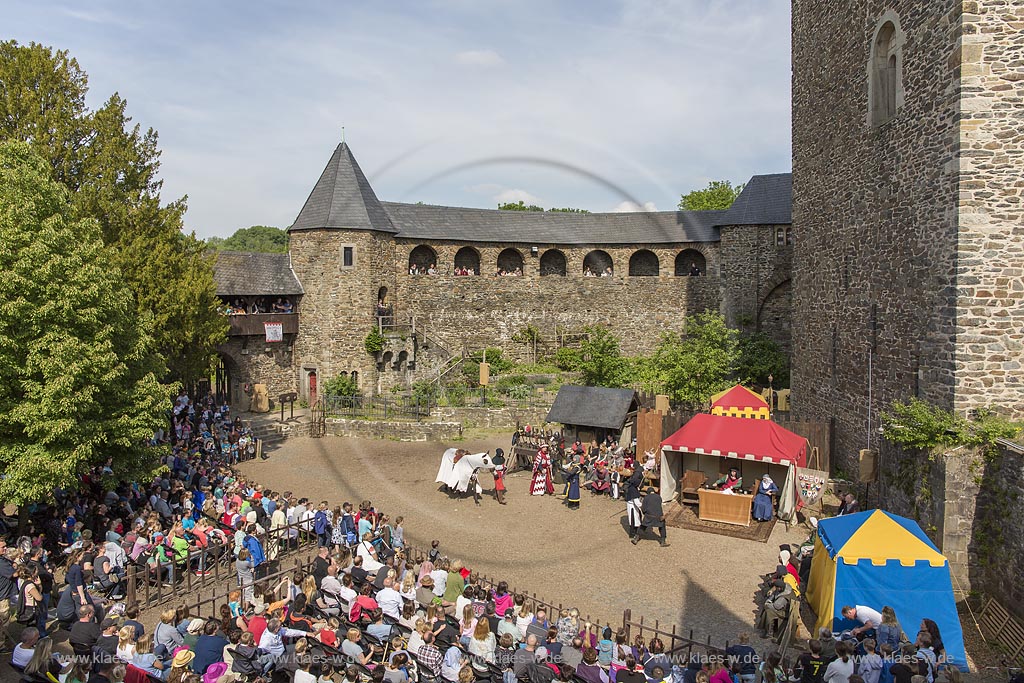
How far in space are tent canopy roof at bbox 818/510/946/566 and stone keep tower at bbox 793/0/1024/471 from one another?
10.9 ft

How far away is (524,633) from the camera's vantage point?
8805mm

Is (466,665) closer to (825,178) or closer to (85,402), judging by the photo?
(85,402)

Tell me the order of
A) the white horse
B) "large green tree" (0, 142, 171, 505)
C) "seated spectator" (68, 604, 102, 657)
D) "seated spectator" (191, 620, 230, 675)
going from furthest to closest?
the white horse < "large green tree" (0, 142, 171, 505) < "seated spectator" (68, 604, 102, 657) < "seated spectator" (191, 620, 230, 675)

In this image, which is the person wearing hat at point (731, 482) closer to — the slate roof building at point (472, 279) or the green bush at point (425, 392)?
the green bush at point (425, 392)

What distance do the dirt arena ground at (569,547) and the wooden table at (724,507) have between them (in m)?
0.74

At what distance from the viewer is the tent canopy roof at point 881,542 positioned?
9.42m

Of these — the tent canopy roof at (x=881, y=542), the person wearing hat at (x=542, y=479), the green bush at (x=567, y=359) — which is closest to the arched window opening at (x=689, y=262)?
the green bush at (x=567, y=359)

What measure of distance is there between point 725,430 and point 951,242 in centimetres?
598

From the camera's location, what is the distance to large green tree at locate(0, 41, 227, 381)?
1720 centimetres

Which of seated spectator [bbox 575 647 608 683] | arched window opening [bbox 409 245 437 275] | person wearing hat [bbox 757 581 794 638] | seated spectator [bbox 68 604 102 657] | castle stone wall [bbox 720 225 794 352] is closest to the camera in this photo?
seated spectator [bbox 575 647 608 683]

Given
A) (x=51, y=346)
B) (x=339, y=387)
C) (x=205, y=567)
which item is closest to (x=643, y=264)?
(x=339, y=387)

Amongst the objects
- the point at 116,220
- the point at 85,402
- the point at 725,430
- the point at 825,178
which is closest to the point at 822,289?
the point at 825,178

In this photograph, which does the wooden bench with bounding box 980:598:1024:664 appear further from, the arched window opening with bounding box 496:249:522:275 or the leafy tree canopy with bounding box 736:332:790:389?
the arched window opening with bounding box 496:249:522:275

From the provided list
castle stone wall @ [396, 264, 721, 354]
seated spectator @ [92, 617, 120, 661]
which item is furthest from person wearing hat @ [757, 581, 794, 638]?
castle stone wall @ [396, 264, 721, 354]
